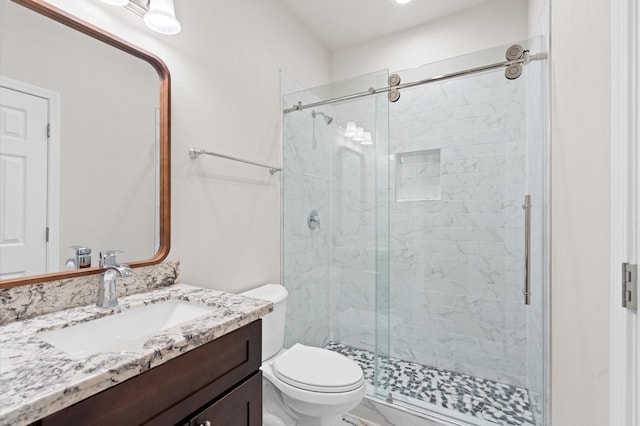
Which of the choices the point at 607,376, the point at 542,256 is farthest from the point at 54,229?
the point at 542,256

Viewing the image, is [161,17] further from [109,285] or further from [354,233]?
[354,233]

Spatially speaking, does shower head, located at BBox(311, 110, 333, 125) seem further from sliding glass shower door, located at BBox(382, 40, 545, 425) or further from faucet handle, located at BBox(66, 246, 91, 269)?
faucet handle, located at BBox(66, 246, 91, 269)

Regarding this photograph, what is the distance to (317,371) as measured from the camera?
1460mm

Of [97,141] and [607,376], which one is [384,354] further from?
[97,141]

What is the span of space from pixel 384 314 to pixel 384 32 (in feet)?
7.21

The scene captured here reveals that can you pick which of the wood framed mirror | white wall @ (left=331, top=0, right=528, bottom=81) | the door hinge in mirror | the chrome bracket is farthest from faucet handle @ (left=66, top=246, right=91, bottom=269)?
white wall @ (left=331, top=0, right=528, bottom=81)

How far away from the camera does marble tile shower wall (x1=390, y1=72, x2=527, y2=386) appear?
2082mm

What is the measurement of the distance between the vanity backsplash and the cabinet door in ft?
1.91

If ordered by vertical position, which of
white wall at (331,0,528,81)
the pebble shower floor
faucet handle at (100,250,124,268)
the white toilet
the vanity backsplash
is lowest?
the pebble shower floor

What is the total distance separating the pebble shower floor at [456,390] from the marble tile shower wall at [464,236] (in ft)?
0.26

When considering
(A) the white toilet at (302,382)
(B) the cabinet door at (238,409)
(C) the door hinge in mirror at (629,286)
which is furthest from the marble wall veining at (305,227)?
(C) the door hinge in mirror at (629,286)

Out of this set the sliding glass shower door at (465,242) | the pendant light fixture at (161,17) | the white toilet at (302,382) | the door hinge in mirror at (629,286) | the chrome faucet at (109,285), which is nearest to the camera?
the door hinge in mirror at (629,286)

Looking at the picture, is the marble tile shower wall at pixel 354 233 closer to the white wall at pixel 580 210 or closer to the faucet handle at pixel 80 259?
the white wall at pixel 580 210

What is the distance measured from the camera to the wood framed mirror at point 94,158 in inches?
35.4
